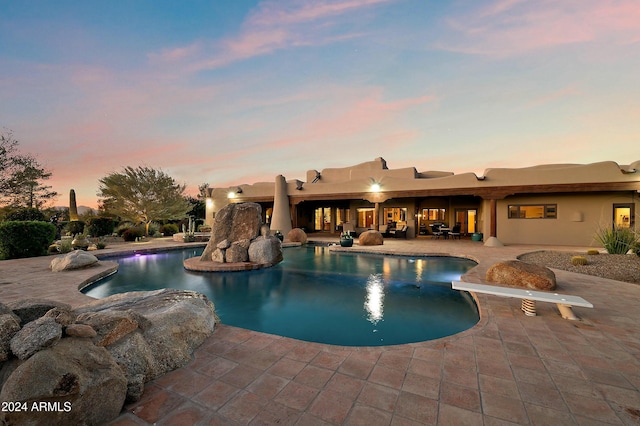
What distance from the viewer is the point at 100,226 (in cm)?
1738

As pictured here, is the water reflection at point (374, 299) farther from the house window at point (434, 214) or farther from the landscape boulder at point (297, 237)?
the house window at point (434, 214)

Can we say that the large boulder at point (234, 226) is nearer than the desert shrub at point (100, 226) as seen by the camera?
Yes

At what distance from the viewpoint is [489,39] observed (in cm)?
959

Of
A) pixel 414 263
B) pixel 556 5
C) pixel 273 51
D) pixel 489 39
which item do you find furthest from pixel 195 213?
pixel 556 5

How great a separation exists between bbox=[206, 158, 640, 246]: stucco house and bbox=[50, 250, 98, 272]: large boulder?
10205mm

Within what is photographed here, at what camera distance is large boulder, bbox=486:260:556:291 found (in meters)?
5.46

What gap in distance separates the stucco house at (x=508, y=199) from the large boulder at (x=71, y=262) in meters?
10.2

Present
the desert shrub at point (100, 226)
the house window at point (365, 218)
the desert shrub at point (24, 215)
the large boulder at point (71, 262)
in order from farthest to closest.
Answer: the house window at point (365, 218) < the desert shrub at point (100, 226) < the desert shrub at point (24, 215) < the large boulder at point (71, 262)

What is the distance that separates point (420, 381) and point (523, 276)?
4.75 meters

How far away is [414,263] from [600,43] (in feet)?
35.0

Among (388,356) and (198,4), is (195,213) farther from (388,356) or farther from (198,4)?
(388,356)

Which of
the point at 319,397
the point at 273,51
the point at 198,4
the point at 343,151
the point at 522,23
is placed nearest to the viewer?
the point at 319,397

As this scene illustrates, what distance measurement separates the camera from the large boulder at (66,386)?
1.64 metres

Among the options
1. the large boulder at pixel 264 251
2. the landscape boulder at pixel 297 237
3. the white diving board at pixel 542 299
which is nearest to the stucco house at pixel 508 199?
the landscape boulder at pixel 297 237
